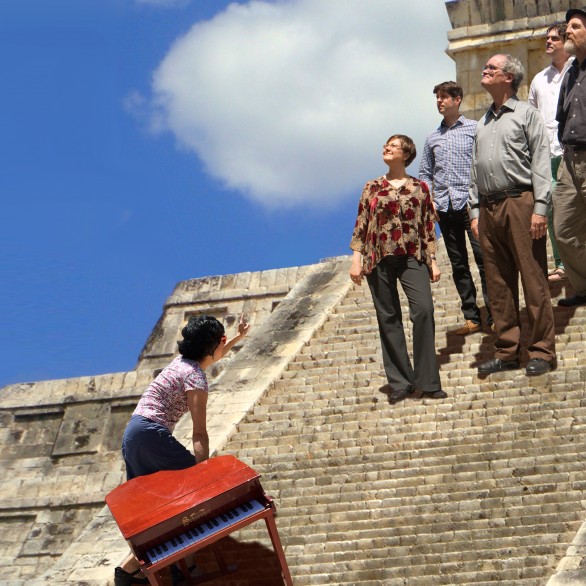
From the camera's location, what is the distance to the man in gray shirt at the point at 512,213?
904 centimetres

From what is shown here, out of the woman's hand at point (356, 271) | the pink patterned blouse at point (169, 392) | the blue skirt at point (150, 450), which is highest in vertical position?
the woman's hand at point (356, 271)

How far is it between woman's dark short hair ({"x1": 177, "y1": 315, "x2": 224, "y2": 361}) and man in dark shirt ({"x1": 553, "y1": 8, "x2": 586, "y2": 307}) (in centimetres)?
324

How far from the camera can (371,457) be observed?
8.56 meters

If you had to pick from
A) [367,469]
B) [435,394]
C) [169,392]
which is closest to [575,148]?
[435,394]

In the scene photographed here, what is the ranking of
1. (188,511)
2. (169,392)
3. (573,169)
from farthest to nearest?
(573,169)
(169,392)
(188,511)

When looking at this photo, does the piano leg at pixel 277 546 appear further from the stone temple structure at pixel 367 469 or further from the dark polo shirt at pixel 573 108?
the dark polo shirt at pixel 573 108

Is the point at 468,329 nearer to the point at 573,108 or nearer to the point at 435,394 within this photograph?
the point at 435,394

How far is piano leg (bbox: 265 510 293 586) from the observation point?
707 cm

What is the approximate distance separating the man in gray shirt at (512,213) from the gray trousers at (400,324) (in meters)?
0.42

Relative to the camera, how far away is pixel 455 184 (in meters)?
10.3

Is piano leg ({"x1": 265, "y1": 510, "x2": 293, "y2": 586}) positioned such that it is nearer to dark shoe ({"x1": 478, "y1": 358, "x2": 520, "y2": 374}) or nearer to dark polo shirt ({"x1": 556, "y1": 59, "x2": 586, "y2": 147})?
dark shoe ({"x1": 478, "y1": 358, "x2": 520, "y2": 374})

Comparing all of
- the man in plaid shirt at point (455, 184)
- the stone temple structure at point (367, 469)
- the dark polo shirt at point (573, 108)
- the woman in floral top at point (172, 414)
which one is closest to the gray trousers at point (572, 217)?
the dark polo shirt at point (573, 108)

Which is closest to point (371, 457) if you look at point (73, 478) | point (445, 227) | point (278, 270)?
point (445, 227)

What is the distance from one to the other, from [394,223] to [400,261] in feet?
0.90
